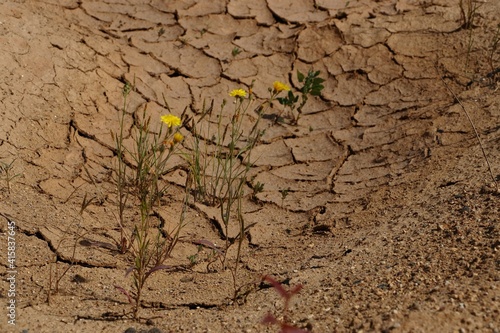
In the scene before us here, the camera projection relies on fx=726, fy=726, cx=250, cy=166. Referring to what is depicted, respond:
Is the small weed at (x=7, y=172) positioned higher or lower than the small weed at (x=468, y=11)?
lower

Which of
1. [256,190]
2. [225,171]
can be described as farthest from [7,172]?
[256,190]

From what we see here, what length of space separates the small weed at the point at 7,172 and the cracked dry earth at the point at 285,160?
3cm

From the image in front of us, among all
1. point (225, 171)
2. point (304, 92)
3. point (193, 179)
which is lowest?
point (225, 171)

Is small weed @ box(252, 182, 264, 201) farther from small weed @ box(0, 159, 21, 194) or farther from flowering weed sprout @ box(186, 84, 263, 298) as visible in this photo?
small weed @ box(0, 159, 21, 194)

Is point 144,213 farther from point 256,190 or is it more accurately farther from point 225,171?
point 256,190

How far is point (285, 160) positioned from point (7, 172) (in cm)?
159

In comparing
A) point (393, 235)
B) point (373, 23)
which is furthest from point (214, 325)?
point (373, 23)

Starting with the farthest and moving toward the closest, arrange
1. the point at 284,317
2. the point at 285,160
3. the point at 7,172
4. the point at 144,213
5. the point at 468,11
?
the point at 468,11 → the point at 285,160 → the point at 7,172 → the point at 144,213 → the point at 284,317

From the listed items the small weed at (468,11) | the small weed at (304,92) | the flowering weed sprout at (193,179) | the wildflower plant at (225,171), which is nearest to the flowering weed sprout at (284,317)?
the flowering weed sprout at (193,179)

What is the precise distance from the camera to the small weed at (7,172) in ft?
11.7

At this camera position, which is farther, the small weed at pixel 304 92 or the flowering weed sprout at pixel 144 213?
the small weed at pixel 304 92

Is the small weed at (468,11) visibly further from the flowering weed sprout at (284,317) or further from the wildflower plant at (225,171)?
the flowering weed sprout at (284,317)

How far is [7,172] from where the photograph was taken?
11.8 ft

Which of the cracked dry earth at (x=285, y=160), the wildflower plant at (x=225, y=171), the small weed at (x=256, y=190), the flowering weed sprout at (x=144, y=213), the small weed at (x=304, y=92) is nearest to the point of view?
the cracked dry earth at (x=285, y=160)
